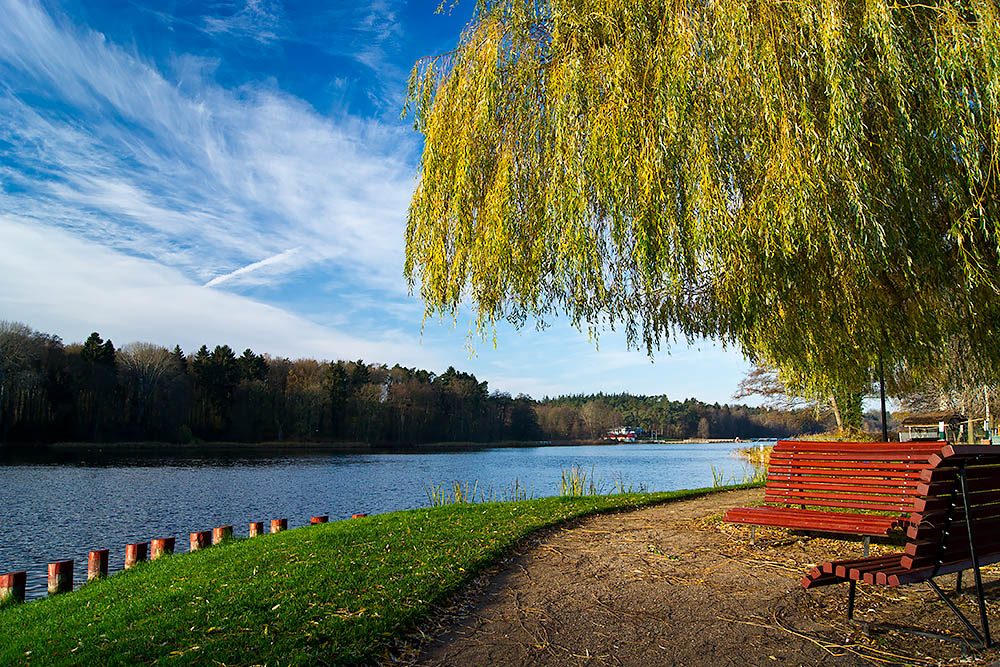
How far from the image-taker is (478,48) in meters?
6.47

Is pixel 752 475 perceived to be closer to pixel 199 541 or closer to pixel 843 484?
pixel 843 484

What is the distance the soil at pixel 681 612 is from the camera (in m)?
3.58

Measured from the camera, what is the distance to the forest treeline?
48062mm

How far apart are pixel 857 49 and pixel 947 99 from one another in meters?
0.73

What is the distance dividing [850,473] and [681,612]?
2.45m

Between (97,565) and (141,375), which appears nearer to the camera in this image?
(97,565)

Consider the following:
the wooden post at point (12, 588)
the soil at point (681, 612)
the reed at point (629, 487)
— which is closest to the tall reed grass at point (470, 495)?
the reed at point (629, 487)

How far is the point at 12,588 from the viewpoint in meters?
7.23

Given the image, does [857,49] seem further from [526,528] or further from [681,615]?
[526,528]

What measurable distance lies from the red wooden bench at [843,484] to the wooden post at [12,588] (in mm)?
7606

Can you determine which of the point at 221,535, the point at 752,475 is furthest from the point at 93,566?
the point at 752,475

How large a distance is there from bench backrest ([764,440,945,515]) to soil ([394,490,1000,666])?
55 centimetres

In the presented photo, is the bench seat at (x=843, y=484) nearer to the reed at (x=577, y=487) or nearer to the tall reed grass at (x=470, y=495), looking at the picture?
the reed at (x=577, y=487)

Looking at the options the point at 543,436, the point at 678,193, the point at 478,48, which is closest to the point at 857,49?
the point at 678,193
